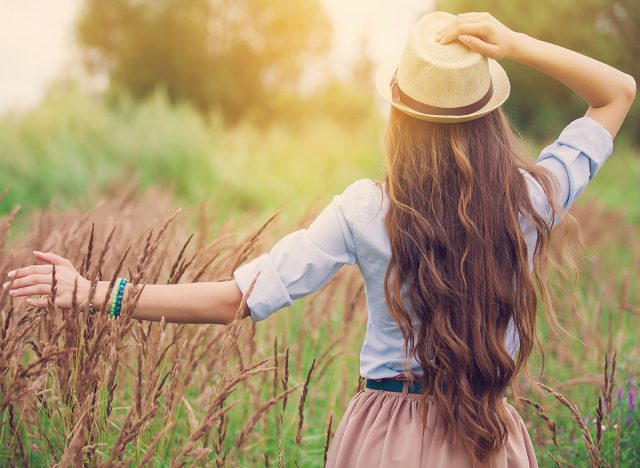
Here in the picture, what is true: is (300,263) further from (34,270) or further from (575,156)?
(575,156)

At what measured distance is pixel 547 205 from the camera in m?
1.86

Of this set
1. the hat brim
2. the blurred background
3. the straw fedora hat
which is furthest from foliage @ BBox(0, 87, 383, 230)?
the straw fedora hat

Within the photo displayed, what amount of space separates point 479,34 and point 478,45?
3cm

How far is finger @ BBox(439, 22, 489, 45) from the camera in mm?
1792

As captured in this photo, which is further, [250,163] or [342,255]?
[250,163]

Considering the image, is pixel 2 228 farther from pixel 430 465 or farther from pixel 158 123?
pixel 158 123

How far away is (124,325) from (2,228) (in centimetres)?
90

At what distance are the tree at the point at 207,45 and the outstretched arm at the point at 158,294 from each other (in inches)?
908

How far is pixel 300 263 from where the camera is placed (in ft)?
5.56

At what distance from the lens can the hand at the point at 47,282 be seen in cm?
166

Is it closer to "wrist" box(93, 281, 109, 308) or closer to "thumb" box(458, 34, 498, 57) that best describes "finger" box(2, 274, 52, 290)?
"wrist" box(93, 281, 109, 308)

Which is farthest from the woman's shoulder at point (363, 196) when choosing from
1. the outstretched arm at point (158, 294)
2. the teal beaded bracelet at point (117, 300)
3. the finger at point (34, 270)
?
the finger at point (34, 270)

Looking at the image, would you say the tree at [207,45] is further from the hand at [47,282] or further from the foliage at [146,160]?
the hand at [47,282]

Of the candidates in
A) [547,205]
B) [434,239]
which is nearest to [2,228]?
[434,239]
